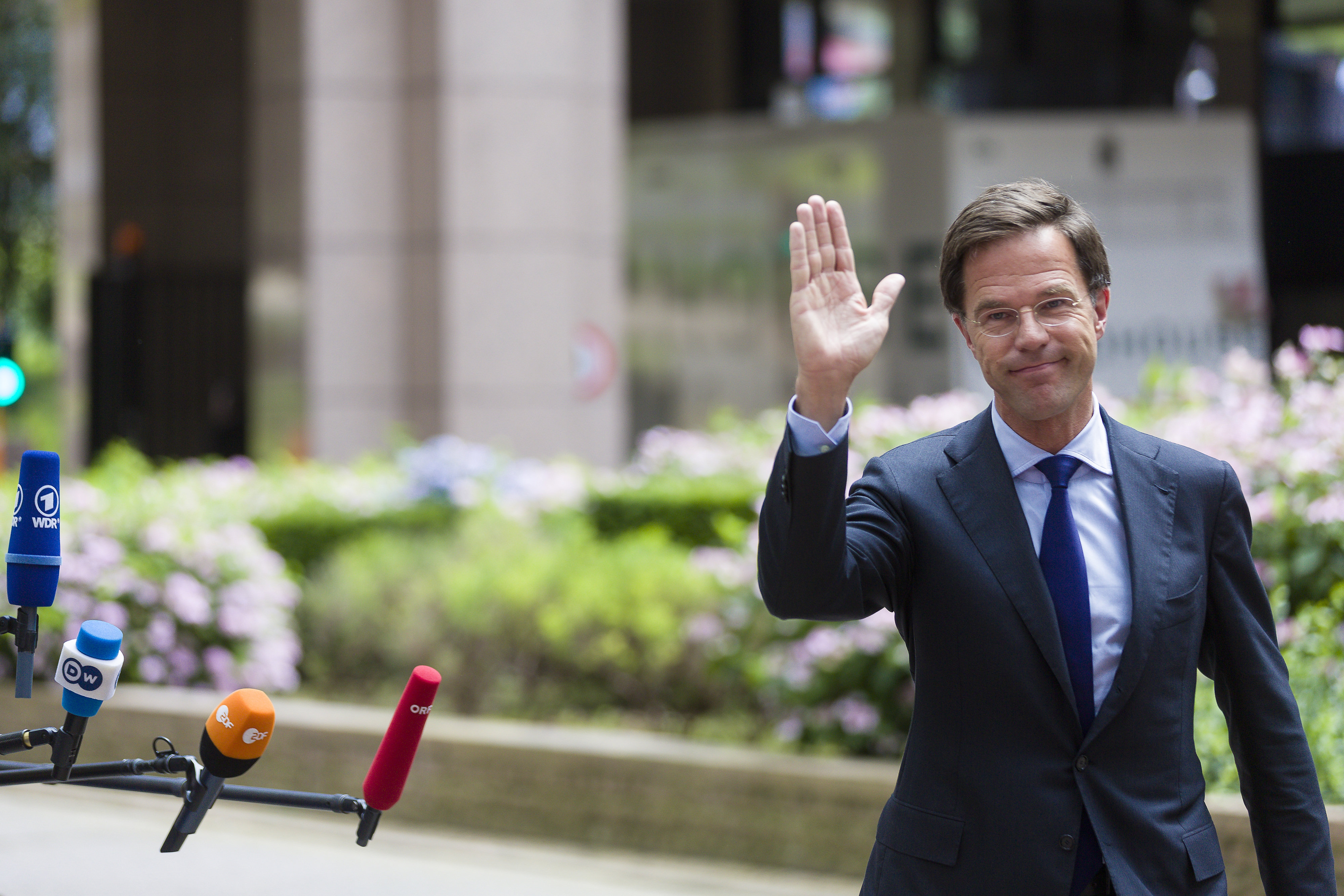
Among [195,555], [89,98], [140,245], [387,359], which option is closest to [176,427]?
[140,245]

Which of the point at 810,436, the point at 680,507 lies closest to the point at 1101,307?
the point at 810,436

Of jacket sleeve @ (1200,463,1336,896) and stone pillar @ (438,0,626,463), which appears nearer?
jacket sleeve @ (1200,463,1336,896)

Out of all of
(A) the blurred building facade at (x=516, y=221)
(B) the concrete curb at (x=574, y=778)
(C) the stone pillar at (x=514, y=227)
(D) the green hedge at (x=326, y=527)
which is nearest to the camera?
(B) the concrete curb at (x=574, y=778)

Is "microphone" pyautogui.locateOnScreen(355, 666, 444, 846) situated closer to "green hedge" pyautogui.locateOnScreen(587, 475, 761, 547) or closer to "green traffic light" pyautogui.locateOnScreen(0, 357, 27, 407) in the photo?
"green traffic light" pyautogui.locateOnScreen(0, 357, 27, 407)

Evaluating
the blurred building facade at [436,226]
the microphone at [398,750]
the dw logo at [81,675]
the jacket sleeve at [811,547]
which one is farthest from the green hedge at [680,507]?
the dw logo at [81,675]

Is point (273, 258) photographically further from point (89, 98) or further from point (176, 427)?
point (89, 98)

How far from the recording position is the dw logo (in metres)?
1.85

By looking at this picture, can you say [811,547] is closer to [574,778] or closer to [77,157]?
[574,778]

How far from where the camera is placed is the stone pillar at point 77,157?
703 inches

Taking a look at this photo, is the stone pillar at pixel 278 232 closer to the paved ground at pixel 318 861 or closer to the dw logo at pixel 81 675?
the paved ground at pixel 318 861

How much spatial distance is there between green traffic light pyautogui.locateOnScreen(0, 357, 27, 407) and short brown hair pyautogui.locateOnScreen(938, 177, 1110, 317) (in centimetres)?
279

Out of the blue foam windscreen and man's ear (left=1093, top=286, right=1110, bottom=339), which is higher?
man's ear (left=1093, top=286, right=1110, bottom=339)

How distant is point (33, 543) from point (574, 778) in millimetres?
4854

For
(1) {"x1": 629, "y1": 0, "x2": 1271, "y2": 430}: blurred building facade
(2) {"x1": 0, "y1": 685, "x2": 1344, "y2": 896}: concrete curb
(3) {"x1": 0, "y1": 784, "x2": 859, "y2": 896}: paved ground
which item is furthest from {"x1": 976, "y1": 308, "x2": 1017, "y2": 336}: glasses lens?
(1) {"x1": 629, "y1": 0, "x2": 1271, "y2": 430}: blurred building facade
